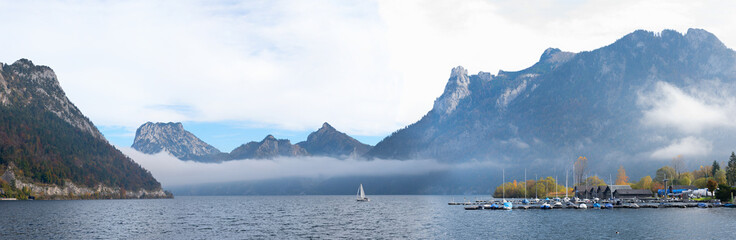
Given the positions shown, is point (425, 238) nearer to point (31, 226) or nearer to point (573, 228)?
point (573, 228)

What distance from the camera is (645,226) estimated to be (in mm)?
129250

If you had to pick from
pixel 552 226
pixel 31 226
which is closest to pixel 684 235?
pixel 552 226

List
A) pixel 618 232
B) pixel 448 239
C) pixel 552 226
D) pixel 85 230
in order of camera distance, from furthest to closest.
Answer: pixel 552 226
pixel 85 230
pixel 618 232
pixel 448 239

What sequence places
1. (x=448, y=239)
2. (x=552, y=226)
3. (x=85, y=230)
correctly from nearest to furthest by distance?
(x=448, y=239) → (x=85, y=230) → (x=552, y=226)

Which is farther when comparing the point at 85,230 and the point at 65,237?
the point at 85,230

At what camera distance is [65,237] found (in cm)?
10725

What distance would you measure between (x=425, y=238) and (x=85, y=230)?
2916 inches

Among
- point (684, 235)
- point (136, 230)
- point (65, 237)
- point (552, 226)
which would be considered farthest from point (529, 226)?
point (65, 237)

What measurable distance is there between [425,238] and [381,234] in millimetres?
11072

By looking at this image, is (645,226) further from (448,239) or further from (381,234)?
(381,234)

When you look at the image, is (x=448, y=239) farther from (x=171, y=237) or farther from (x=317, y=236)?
(x=171, y=237)

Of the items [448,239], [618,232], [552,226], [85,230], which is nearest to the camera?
[448,239]

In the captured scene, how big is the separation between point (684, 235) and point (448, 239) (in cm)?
4470

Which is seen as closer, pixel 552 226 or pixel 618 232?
pixel 618 232
